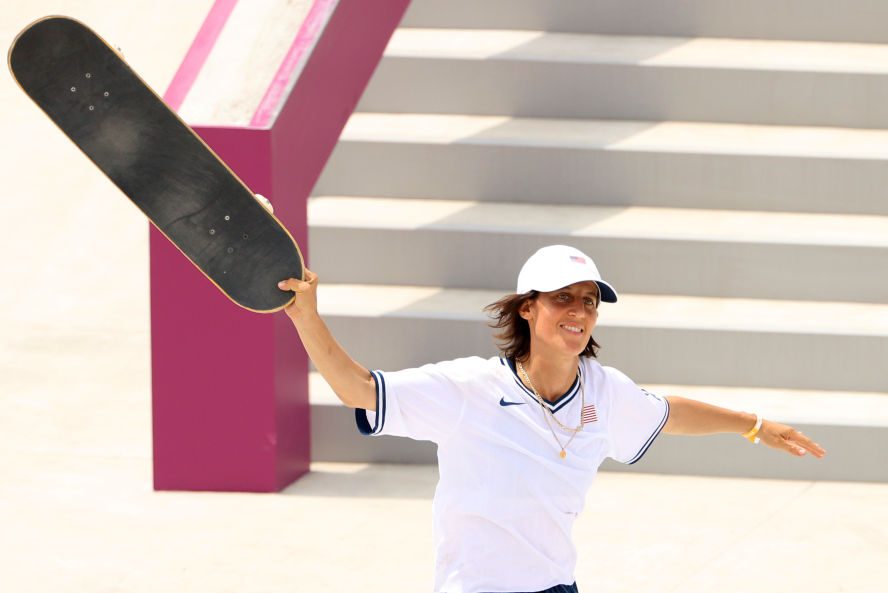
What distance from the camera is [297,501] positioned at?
6461mm

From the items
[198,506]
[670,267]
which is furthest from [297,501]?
[670,267]

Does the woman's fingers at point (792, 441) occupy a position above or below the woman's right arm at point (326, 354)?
below

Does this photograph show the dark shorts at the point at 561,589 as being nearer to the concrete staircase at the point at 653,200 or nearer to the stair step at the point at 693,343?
the concrete staircase at the point at 653,200

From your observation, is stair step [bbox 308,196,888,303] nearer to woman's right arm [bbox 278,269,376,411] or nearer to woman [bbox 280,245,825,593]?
woman [bbox 280,245,825,593]

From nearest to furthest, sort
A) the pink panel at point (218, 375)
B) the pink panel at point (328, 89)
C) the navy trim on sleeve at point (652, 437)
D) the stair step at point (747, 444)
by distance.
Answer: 1. the navy trim on sleeve at point (652, 437)
2. the pink panel at point (218, 375)
3. the pink panel at point (328, 89)
4. the stair step at point (747, 444)

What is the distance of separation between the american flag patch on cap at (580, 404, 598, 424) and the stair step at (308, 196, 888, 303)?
3630 millimetres

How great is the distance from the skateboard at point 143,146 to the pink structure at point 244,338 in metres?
2.19

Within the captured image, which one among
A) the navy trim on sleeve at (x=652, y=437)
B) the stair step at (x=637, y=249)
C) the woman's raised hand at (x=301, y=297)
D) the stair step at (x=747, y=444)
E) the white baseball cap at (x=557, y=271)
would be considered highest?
the white baseball cap at (x=557, y=271)

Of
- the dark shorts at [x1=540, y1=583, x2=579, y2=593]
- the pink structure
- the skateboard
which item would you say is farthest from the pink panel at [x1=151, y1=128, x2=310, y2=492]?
the dark shorts at [x1=540, y1=583, x2=579, y2=593]

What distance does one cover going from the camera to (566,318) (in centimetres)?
365

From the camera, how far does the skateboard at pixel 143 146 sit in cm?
384

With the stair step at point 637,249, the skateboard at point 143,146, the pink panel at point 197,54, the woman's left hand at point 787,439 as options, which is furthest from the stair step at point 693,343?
the skateboard at point 143,146

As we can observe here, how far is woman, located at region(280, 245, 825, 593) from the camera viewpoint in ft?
11.8

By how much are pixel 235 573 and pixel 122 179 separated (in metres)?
2.17
